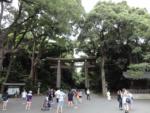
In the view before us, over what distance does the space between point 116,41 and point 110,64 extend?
4.93 m

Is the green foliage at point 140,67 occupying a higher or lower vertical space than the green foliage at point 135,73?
higher

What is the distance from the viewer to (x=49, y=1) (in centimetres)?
2273

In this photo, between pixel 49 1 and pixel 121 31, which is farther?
pixel 121 31

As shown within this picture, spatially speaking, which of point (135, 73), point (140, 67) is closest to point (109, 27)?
point (140, 67)

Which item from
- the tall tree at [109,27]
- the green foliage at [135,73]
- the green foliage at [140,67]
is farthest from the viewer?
the tall tree at [109,27]

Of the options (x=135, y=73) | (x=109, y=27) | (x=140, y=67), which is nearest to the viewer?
(x=140, y=67)

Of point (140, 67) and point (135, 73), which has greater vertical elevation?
point (140, 67)

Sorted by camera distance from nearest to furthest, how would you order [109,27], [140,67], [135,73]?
[140,67]
[135,73]
[109,27]

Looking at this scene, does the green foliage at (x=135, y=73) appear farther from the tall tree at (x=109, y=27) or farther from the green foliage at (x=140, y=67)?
the tall tree at (x=109, y=27)

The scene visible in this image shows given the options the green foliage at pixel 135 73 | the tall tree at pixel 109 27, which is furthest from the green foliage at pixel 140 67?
the tall tree at pixel 109 27

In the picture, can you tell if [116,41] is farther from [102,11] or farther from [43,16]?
[43,16]

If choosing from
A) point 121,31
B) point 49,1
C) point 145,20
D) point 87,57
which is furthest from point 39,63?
point 49,1

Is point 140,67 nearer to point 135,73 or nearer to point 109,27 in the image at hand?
point 135,73

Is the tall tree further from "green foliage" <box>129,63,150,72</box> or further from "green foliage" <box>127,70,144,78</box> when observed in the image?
"green foliage" <box>127,70,144,78</box>
